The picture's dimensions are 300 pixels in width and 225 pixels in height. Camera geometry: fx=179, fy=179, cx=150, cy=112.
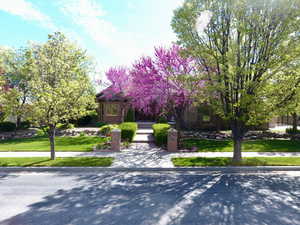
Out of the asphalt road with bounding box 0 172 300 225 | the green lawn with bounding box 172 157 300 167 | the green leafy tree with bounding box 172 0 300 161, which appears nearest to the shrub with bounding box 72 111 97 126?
the asphalt road with bounding box 0 172 300 225

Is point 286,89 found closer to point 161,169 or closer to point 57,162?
point 161,169

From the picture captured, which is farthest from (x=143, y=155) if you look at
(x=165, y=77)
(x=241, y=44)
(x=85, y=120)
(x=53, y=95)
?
(x=85, y=120)

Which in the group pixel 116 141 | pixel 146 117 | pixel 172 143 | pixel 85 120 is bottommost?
pixel 172 143

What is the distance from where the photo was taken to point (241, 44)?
7715mm

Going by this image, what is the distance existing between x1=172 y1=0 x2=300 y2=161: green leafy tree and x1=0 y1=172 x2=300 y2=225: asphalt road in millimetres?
2990

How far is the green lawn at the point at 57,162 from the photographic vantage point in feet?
25.6

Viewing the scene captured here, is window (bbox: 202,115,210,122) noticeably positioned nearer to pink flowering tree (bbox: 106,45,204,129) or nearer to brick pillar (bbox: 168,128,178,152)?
pink flowering tree (bbox: 106,45,204,129)

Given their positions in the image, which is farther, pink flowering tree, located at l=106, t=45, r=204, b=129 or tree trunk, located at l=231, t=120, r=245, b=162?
pink flowering tree, located at l=106, t=45, r=204, b=129

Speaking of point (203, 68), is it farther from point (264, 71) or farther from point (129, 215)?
point (129, 215)

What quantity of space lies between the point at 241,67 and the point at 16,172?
10185 millimetres

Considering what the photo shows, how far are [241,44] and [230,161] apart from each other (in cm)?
532

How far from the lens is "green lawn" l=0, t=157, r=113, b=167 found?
308 inches

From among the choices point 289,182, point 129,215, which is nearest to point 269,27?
point 289,182

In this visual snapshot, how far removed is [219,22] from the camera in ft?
25.3
